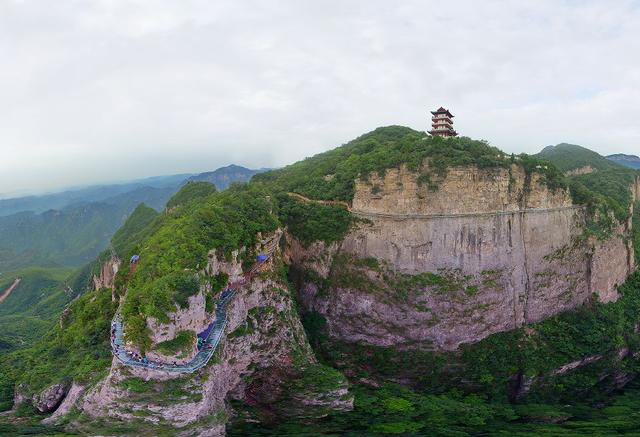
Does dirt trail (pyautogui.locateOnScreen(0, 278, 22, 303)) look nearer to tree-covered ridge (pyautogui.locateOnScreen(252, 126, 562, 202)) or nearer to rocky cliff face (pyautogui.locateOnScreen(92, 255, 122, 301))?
rocky cliff face (pyautogui.locateOnScreen(92, 255, 122, 301))

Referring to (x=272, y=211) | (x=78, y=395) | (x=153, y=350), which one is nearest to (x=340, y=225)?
(x=272, y=211)

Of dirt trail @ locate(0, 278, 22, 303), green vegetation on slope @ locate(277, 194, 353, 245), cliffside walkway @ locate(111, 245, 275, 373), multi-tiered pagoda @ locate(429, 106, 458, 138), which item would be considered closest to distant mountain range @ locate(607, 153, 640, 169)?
multi-tiered pagoda @ locate(429, 106, 458, 138)

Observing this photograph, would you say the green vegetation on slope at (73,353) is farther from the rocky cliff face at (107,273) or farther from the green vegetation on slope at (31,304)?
the green vegetation on slope at (31,304)

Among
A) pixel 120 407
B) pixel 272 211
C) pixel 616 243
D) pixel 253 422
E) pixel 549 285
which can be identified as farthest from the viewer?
pixel 616 243

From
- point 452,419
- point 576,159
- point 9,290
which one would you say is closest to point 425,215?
point 452,419

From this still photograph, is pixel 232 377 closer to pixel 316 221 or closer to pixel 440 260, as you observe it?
pixel 316 221

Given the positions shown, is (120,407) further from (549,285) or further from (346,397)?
(549,285)
